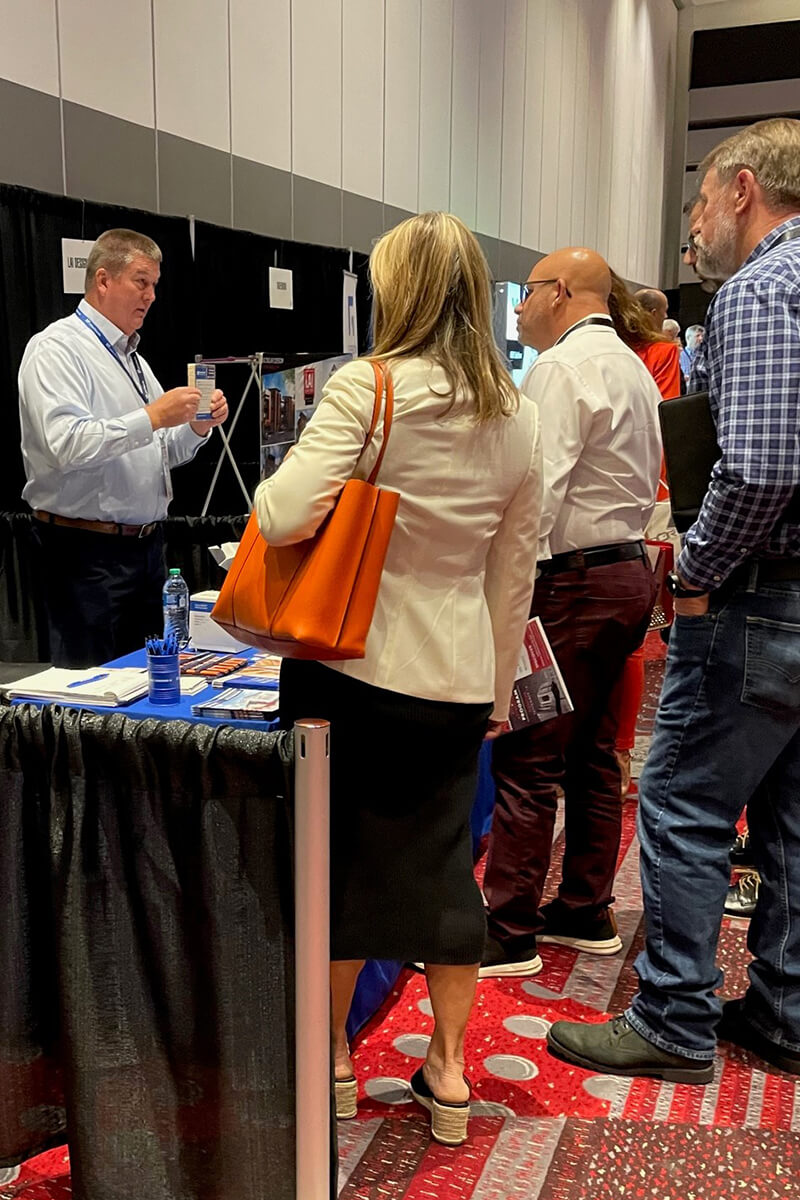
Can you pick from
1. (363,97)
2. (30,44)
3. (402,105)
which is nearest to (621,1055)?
(30,44)

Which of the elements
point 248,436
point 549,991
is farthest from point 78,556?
point 549,991

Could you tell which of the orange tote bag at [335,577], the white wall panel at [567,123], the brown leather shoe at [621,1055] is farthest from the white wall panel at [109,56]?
the white wall panel at [567,123]

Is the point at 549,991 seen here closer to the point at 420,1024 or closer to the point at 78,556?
the point at 420,1024

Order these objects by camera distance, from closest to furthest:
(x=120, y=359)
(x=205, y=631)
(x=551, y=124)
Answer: (x=205, y=631) → (x=120, y=359) → (x=551, y=124)

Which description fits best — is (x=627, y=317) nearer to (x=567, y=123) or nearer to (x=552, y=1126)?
(x=552, y=1126)

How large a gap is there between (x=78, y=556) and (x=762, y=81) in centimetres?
1169

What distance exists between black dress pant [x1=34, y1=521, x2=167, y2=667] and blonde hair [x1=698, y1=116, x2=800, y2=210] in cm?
215

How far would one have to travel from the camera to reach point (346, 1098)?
6.64 feet

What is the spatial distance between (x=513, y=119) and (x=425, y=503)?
A: 7005 millimetres

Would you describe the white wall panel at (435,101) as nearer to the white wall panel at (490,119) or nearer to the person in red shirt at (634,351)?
the white wall panel at (490,119)

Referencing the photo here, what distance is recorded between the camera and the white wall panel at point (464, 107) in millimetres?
6855

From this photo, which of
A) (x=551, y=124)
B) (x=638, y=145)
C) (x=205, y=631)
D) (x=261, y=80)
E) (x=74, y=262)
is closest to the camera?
(x=205, y=631)

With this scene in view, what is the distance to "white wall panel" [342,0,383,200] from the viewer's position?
5.54 m

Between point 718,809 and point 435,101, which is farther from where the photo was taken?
point 435,101
